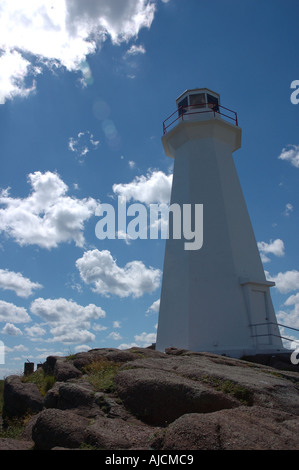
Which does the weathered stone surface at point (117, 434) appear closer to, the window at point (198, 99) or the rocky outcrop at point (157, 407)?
the rocky outcrop at point (157, 407)

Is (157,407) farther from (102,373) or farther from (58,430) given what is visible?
(102,373)

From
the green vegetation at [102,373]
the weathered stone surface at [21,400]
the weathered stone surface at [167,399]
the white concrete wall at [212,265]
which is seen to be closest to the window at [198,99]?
the white concrete wall at [212,265]

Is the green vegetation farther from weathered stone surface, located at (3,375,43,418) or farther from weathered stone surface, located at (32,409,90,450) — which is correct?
weathered stone surface, located at (32,409,90,450)

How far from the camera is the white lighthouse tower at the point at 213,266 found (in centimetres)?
1467

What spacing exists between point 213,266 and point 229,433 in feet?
36.6

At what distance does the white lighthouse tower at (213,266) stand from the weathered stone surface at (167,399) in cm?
789

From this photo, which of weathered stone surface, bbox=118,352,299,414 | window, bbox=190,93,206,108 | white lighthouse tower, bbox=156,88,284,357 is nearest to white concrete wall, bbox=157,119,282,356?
white lighthouse tower, bbox=156,88,284,357

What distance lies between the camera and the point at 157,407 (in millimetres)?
6238

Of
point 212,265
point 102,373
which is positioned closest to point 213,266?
point 212,265

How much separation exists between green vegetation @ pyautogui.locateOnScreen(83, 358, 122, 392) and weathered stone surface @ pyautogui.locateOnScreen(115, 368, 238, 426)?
1.57 ft

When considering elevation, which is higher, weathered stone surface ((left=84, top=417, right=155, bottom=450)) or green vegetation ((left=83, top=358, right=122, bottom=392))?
green vegetation ((left=83, top=358, right=122, bottom=392))

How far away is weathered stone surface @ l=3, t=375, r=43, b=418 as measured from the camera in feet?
27.2

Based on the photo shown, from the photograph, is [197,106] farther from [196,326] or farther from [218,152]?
[196,326]

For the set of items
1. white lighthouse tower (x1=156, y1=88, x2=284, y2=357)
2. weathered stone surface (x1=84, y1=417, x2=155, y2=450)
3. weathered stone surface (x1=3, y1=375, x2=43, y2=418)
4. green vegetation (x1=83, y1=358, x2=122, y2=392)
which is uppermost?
white lighthouse tower (x1=156, y1=88, x2=284, y2=357)
